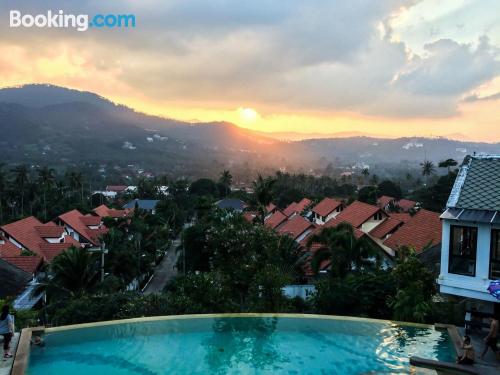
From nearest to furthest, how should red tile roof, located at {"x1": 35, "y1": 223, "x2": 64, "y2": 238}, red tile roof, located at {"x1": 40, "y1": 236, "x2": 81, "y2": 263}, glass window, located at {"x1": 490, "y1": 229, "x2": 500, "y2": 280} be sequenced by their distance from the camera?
glass window, located at {"x1": 490, "y1": 229, "x2": 500, "y2": 280} < red tile roof, located at {"x1": 40, "y1": 236, "x2": 81, "y2": 263} < red tile roof, located at {"x1": 35, "y1": 223, "x2": 64, "y2": 238}

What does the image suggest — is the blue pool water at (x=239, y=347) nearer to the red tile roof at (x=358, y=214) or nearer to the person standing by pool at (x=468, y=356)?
the person standing by pool at (x=468, y=356)

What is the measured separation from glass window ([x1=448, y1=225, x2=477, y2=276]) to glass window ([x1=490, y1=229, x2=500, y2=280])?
1.42 ft

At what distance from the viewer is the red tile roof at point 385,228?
32397 millimetres

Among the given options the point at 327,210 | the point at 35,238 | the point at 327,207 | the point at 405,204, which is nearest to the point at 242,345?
the point at 35,238

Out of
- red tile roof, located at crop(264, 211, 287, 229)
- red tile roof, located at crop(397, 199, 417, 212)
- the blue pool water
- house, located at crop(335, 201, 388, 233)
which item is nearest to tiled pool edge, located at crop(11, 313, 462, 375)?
the blue pool water

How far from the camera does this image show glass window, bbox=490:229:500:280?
11633 millimetres

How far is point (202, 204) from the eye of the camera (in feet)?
149

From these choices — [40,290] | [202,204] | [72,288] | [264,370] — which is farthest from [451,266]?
[202,204]

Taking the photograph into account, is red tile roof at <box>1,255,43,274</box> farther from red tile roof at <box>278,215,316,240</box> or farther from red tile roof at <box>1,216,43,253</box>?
red tile roof at <box>278,215,316,240</box>

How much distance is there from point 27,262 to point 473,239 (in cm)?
2254

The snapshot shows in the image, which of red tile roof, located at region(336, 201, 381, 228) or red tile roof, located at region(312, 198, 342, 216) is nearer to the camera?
red tile roof, located at region(336, 201, 381, 228)

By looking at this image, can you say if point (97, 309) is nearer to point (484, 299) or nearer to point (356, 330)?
point (356, 330)

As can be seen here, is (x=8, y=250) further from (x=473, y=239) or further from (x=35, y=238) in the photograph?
(x=473, y=239)

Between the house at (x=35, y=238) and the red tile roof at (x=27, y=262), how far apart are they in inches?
167
